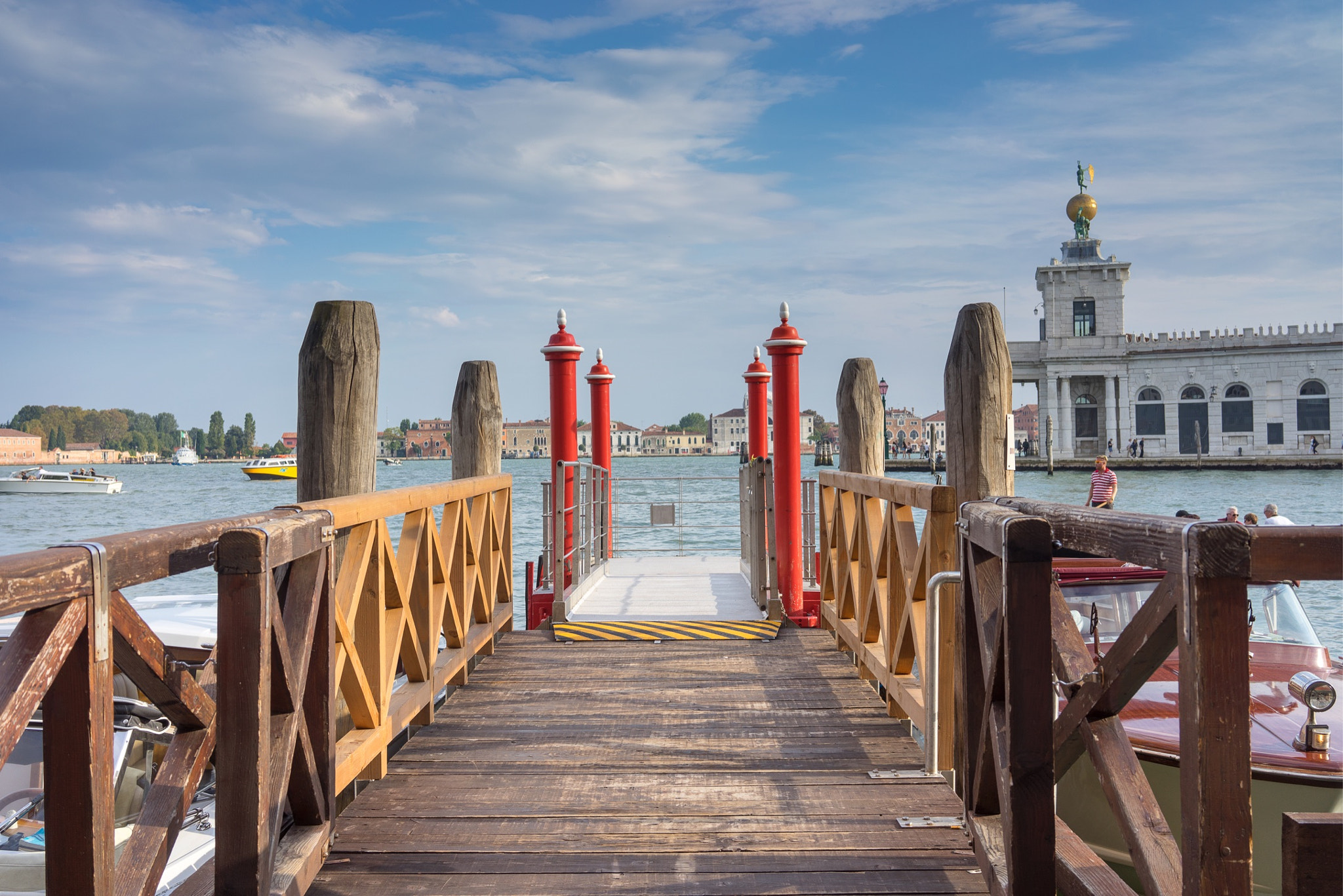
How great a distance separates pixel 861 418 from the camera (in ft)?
24.1

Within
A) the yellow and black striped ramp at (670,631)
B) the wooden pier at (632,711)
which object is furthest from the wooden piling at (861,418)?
the yellow and black striped ramp at (670,631)

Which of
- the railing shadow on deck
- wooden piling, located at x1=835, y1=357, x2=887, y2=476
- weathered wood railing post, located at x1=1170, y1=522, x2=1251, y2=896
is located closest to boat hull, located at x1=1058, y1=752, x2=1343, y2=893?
weathered wood railing post, located at x1=1170, y1=522, x2=1251, y2=896

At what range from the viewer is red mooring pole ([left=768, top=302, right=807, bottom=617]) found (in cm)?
790

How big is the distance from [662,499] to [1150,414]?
142ft

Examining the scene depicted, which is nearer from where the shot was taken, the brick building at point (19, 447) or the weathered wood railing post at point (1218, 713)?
the weathered wood railing post at point (1218, 713)

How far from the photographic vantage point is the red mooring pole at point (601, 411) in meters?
10.9

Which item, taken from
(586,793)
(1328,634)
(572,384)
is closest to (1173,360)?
(1328,634)

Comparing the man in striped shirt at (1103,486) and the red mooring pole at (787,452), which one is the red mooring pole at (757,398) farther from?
the man in striped shirt at (1103,486)

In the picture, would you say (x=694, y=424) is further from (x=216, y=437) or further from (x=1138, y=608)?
(x=1138, y=608)

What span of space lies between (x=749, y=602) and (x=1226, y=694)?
20.7 feet

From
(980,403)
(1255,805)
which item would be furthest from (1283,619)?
(980,403)

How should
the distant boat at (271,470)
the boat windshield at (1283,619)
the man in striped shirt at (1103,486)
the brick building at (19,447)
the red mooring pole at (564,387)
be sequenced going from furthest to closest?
the brick building at (19,447) → the distant boat at (271,470) → the man in striped shirt at (1103,486) → the red mooring pole at (564,387) → the boat windshield at (1283,619)

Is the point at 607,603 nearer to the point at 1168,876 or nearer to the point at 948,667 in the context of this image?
the point at 948,667

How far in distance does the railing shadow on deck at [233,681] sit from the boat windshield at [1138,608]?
3546 mm
